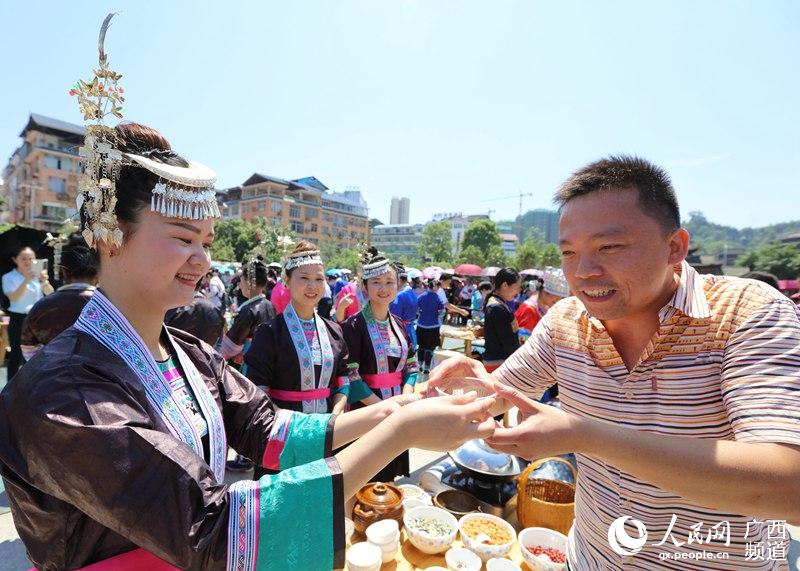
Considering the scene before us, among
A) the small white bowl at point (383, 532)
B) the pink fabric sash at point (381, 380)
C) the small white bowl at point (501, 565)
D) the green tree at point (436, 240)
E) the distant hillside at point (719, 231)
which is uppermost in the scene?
the distant hillside at point (719, 231)

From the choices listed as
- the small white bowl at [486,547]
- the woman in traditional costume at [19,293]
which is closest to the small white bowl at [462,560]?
the small white bowl at [486,547]

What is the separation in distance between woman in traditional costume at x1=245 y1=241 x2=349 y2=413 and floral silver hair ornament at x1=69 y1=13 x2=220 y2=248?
2.08 meters

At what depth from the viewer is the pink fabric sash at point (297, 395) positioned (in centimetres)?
332

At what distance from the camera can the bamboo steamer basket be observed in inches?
96.1

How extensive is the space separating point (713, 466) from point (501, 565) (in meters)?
1.52

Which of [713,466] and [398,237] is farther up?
[398,237]

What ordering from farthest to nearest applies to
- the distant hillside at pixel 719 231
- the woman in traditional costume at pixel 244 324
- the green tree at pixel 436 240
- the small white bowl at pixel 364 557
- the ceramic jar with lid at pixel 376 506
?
the distant hillside at pixel 719 231
the green tree at pixel 436 240
the woman in traditional costume at pixel 244 324
the ceramic jar with lid at pixel 376 506
the small white bowl at pixel 364 557

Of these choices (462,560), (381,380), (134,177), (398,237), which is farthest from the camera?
(398,237)

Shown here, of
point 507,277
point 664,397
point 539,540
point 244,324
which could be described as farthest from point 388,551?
point 507,277

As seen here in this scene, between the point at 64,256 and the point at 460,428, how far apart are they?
4537 millimetres

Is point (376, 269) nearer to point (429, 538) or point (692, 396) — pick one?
point (429, 538)

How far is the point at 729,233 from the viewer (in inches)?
6531

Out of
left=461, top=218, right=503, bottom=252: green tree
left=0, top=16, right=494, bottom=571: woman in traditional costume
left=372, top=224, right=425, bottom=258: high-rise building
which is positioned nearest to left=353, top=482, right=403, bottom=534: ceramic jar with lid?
left=0, top=16, right=494, bottom=571: woman in traditional costume

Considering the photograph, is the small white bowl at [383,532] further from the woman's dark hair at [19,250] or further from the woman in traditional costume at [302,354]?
the woman's dark hair at [19,250]
